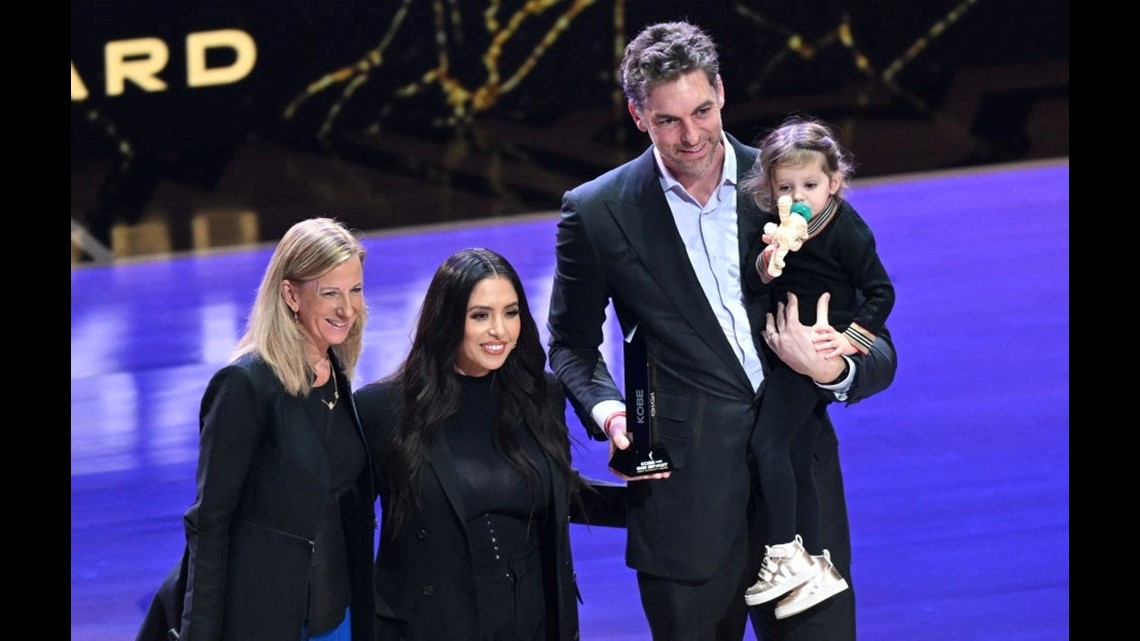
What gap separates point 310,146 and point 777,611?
8.05 meters

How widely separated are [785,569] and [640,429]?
1.54 feet

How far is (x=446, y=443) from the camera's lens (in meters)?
3.99

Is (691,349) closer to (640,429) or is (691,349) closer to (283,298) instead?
(640,429)

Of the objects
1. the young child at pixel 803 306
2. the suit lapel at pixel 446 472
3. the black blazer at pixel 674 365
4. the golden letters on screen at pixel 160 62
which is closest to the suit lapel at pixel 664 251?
the black blazer at pixel 674 365

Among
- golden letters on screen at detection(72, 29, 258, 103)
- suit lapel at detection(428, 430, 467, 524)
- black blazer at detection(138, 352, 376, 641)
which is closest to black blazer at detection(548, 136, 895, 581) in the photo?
suit lapel at detection(428, 430, 467, 524)

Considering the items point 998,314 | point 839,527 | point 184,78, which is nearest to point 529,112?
point 184,78

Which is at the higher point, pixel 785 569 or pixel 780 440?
pixel 780 440

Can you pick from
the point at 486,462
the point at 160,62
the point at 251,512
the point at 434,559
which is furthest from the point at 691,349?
the point at 160,62

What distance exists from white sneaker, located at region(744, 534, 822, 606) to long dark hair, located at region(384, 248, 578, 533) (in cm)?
49

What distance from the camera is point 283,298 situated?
12.8 feet

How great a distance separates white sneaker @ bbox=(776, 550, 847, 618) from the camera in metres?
4.03

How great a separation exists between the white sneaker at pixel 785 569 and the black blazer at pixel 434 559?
45 cm
